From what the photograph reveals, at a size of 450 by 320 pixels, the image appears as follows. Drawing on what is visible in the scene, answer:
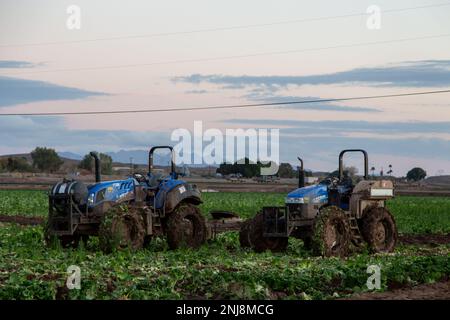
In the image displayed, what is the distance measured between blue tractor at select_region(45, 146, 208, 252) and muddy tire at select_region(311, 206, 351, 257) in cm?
324

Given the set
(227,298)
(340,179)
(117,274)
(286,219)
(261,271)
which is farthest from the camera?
(340,179)

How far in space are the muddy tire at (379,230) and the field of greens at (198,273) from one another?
0.74 metres

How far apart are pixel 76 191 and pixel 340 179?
21.8 ft

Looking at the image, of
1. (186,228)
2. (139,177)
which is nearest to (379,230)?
(186,228)

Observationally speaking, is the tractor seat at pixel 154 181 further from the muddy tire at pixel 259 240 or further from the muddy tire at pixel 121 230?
the muddy tire at pixel 259 240

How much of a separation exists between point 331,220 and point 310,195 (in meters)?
1.22

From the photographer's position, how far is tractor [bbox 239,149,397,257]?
62.9ft

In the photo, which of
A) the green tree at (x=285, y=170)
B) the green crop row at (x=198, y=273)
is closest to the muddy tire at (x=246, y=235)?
the green crop row at (x=198, y=273)

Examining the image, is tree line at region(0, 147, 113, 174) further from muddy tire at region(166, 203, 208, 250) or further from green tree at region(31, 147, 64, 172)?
muddy tire at region(166, 203, 208, 250)

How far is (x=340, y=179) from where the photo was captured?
21062 millimetres

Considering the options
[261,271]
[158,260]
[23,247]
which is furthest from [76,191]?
[261,271]

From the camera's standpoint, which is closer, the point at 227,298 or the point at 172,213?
the point at 227,298
